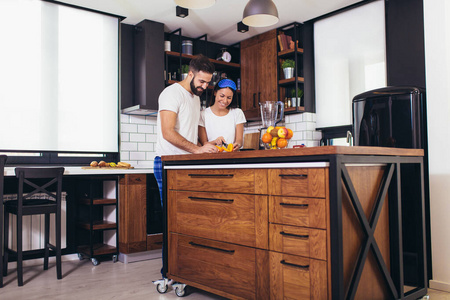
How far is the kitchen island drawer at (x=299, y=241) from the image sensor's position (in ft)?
A: 5.70

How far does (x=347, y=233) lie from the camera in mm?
1782

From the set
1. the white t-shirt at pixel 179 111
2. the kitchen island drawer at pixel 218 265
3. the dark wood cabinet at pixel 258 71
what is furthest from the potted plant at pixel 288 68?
the kitchen island drawer at pixel 218 265

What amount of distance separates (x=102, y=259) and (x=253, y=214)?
→ 88.3 inches

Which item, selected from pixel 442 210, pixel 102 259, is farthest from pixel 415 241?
pixel 102 259

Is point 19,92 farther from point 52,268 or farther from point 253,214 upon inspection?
point 253,214

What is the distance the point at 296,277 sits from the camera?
6.04ft

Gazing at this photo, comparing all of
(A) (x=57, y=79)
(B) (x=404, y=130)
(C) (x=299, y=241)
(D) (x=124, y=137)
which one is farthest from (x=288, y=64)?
(C) (x=299, y=241)

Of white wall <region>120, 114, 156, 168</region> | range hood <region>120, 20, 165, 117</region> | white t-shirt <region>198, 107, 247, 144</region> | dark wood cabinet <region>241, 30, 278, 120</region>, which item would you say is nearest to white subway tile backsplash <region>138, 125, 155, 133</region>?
white wall <region>120, 114, 156, 168</region>

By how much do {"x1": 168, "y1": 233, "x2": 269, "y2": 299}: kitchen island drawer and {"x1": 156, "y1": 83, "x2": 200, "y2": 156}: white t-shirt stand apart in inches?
23.5

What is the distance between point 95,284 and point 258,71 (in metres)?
3.05

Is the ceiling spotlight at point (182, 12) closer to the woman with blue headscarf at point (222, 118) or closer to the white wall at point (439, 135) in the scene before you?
the woman with blue headscarf at point (222, 118)

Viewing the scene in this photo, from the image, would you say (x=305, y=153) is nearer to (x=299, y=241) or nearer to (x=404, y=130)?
(x=299, y=241)

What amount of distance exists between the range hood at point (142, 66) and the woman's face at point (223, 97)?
146 centimetres

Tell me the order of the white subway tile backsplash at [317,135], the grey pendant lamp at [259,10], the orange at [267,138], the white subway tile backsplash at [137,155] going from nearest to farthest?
the orange at [267,138]
the grey pendant lamp at [259,10]
the white subway tile backsplash at [137,155]
the white subway tile backsplash at [317,135]
